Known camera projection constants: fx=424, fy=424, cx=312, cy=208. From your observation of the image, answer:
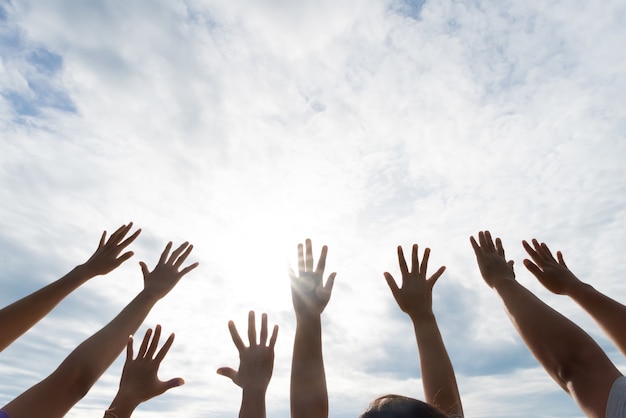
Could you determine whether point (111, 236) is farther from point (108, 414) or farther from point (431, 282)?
point (431, 282)

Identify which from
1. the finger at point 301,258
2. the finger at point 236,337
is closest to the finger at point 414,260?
the finger at point 301,258

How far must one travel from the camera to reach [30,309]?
166 inches

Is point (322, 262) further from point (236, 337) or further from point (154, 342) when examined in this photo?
point (154, 342)

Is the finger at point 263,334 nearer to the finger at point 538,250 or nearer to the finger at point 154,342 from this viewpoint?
the finger at point 154,342

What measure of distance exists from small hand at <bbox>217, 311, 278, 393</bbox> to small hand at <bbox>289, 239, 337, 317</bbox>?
0.44 meters

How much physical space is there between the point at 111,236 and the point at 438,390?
484 centimetres

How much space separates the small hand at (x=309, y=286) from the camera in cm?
496

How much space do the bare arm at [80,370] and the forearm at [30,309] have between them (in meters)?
0.74

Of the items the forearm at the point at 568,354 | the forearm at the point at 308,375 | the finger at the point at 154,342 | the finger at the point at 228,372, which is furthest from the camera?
the finger at the point at 154,342

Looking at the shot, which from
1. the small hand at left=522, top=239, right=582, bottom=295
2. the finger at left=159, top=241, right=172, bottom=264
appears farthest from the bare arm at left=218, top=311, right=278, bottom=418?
the small hand at left=522, top=239, right=582, bottom=295

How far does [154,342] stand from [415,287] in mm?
3222

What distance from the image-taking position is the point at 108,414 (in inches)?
160

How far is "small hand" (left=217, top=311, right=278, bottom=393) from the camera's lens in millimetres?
4285

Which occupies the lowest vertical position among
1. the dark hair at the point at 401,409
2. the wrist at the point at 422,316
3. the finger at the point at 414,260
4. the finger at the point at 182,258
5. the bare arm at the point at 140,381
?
the dark hair at the point at 401,409
